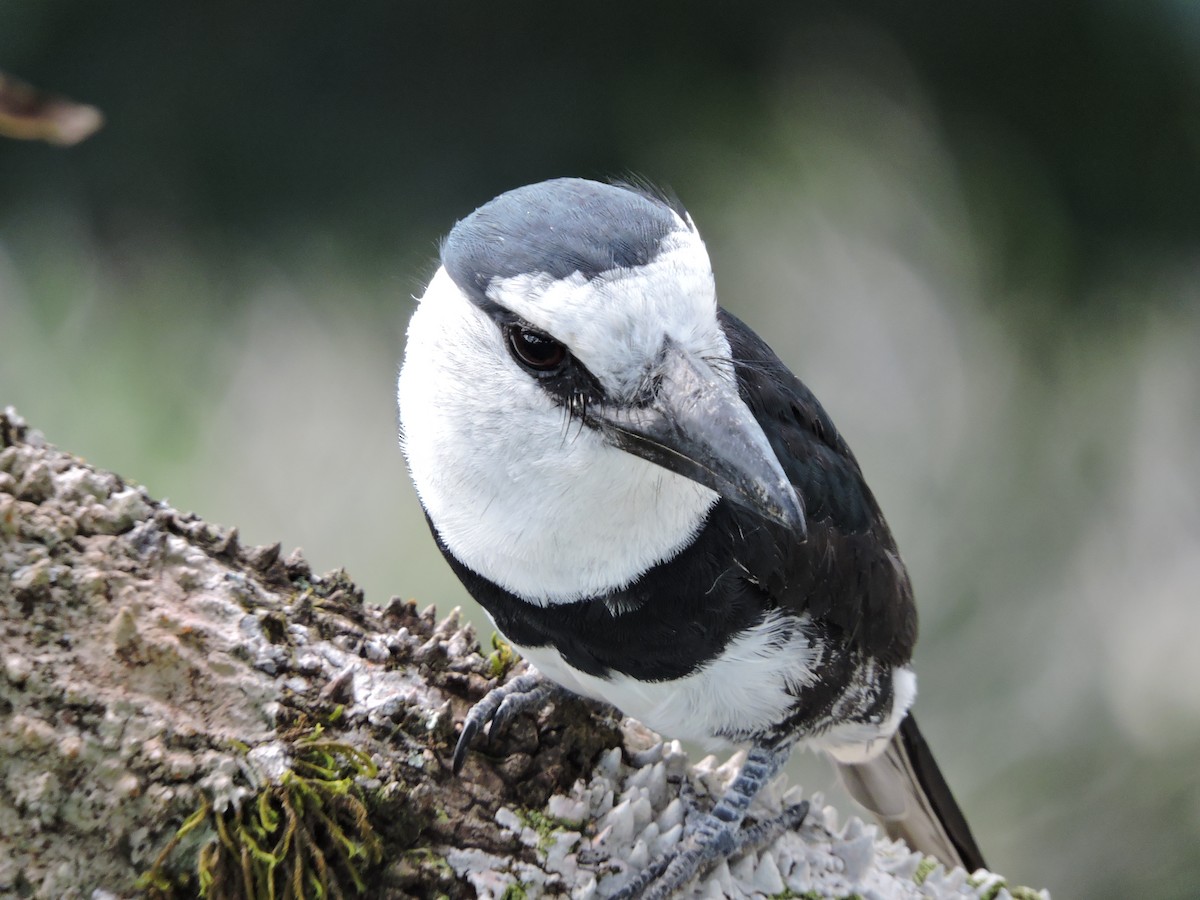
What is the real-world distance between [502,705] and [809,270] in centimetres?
208

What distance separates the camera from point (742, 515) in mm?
1505

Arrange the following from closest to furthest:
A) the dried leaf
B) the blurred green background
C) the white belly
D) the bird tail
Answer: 1. the dried leaf
2. the white belly
3. the bird tail
4. the blurred green background

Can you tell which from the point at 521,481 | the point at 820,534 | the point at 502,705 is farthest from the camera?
the point at 820,534

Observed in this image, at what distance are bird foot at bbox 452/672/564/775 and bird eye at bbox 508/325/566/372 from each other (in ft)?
1.69

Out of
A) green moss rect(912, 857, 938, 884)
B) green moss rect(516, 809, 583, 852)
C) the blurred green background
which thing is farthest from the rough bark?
the blurred green background

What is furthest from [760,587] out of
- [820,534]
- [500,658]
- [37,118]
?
[37,118]

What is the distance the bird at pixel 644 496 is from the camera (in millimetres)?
1269

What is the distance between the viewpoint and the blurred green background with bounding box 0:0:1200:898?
276 centimetres

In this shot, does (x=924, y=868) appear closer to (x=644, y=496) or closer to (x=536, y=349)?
(x=644, y=496)

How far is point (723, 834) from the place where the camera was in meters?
1.55

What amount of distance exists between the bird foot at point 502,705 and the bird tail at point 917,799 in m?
0.81

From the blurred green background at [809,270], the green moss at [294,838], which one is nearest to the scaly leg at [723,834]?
the green moss at [294,838]

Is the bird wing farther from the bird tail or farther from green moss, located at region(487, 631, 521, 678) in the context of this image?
green moss, located at region(487, 631, 521, 678)

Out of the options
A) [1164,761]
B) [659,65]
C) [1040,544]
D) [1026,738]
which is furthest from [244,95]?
[1164,761]
